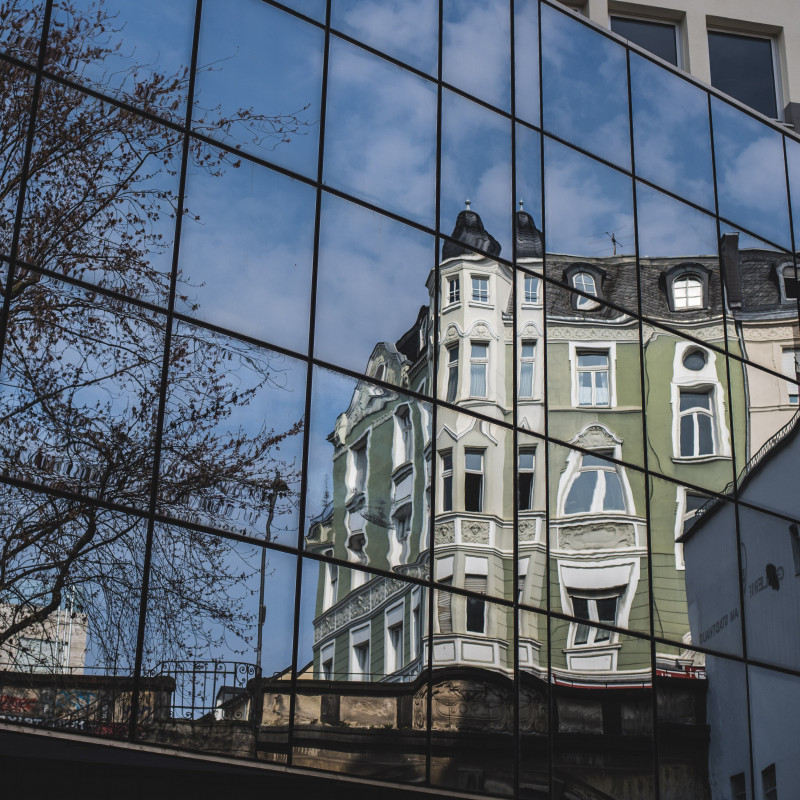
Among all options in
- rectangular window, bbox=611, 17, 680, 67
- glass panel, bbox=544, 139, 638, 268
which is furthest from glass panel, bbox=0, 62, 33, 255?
rectangular window, bbox=611, 17, 680, 67

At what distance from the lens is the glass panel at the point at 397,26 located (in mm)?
19062

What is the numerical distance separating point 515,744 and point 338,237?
7.16m

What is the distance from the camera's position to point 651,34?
87.2 feet

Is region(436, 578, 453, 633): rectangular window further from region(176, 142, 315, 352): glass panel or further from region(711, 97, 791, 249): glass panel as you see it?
region(711, 97, 791, 249): glass panel

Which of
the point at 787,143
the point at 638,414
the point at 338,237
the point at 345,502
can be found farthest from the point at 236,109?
the point at 787,143

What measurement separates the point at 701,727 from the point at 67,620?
9.37 meters

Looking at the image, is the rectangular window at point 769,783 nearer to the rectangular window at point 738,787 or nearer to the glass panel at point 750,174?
the rectangular window at point 738,787

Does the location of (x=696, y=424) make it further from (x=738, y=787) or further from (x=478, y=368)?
(x=738, y=787)

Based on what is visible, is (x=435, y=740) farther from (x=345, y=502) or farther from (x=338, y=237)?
(x=338, y=237)

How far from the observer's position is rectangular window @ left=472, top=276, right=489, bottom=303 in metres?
18.9

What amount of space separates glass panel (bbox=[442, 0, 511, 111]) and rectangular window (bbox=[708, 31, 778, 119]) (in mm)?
7181

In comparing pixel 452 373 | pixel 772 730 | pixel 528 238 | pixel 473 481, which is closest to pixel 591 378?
pixel 528 238

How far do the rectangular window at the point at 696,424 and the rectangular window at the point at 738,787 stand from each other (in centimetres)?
490

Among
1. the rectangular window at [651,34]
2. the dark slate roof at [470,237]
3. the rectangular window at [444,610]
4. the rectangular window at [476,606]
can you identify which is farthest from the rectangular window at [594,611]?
the rectangular window at [651,34]
